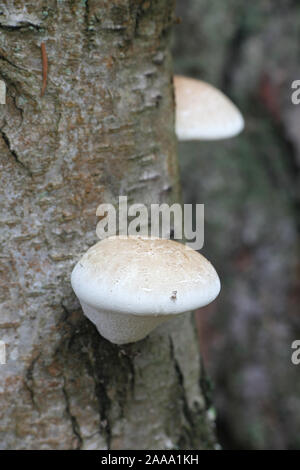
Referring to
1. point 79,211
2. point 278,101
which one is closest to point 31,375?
point 79,211

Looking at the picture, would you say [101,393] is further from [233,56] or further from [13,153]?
[233,56]

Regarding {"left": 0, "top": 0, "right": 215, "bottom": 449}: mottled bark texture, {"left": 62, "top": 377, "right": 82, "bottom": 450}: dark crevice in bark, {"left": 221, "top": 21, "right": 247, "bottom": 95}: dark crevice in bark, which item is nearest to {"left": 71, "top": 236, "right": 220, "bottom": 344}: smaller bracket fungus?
{"left": 0, "top": 0, "right": 215, "bottom": 449}: mottled bark texture

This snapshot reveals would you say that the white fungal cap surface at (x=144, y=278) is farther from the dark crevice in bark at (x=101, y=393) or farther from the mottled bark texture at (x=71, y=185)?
the dark crevice in bark at (x=101, y=393)

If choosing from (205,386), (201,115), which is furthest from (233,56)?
(205,386)

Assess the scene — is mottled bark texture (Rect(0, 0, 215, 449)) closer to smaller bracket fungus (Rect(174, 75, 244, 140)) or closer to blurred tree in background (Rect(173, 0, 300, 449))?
smaller bracket fungus (Rect(174, 75, 244, 140))

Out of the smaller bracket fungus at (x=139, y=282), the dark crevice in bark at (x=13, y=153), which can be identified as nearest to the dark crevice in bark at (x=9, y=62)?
the dark crevice in bark at (x=13, y=153)
